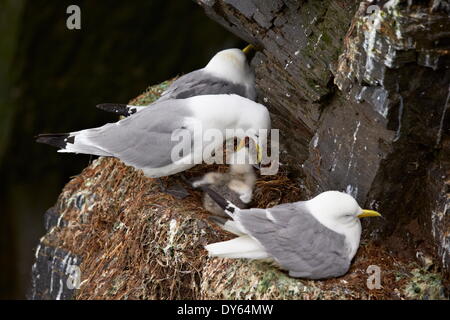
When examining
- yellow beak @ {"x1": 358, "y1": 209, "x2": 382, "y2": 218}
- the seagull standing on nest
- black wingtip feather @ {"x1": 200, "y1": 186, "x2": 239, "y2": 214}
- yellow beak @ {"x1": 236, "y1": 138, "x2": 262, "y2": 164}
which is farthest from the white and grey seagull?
yellow beak @ {"x1": 358, "y1": 209, "x2": 382, "y2": 218}

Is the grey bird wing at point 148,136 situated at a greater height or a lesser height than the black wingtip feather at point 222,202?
greater

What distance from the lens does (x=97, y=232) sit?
6.70 meters

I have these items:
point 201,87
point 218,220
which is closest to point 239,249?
point 218,220

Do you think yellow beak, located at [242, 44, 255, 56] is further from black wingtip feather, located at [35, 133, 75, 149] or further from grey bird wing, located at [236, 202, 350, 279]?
grey bird wing, located at [236, 202, 350, 279]

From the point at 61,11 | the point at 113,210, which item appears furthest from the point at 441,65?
the point at 61,11

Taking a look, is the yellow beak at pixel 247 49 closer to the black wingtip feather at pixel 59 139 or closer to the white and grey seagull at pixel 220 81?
the white and grey seagull at pixel 220 81

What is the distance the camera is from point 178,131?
575cm

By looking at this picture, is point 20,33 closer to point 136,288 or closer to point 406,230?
point 136,288

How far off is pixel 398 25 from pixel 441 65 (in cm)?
35

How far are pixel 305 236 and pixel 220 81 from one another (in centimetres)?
190

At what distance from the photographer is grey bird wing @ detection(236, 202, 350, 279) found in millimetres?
5074

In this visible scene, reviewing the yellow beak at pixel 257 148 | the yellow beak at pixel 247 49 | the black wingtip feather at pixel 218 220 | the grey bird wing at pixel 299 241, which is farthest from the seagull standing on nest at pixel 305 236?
the yellow beak at pixel 247 49

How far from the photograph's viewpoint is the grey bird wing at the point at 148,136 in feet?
19.0

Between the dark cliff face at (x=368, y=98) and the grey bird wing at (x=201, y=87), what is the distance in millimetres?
360
